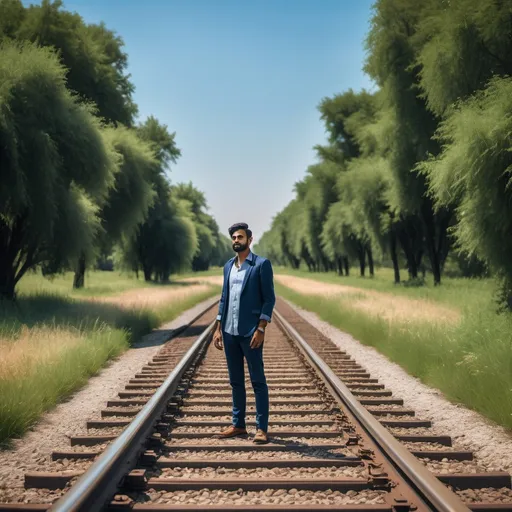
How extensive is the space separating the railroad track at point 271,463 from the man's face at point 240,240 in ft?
5.79

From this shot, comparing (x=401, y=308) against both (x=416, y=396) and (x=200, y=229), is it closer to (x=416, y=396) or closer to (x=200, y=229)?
(x=416, y=396)

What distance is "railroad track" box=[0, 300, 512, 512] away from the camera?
Result: 10.8ft

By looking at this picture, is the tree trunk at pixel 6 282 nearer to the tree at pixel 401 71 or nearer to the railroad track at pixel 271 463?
the railroad track at pixel 271 463

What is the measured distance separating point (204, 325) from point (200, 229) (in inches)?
2386

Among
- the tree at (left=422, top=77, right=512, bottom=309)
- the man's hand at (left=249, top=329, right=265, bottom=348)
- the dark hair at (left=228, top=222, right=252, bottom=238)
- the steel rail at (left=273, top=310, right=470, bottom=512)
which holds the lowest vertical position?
the steel rail at (left=273, top=310, right=470, bottom=512)

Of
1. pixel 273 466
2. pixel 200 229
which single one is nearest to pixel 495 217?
pixel 273 466

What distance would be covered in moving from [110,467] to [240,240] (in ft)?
7.14

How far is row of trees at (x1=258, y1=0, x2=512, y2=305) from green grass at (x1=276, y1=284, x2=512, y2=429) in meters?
2.22

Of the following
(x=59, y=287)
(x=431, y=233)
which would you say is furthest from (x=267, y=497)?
(x=59, y=287)

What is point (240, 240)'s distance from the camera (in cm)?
462

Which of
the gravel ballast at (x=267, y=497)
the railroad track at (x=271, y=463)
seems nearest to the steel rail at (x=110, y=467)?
the railroad track at (x=271, y=463)

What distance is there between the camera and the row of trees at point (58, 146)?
1202 cm

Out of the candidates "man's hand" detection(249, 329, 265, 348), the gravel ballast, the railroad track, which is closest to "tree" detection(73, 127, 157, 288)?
the railroad track

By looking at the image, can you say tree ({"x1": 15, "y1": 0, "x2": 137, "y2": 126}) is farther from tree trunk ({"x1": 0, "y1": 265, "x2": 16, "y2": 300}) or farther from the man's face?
the man's face
